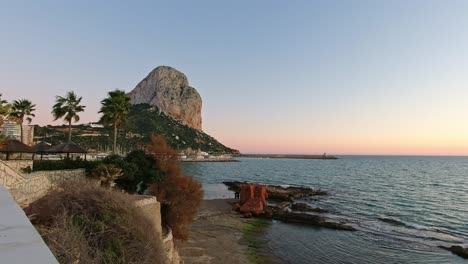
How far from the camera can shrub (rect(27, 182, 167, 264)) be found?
7246 mm

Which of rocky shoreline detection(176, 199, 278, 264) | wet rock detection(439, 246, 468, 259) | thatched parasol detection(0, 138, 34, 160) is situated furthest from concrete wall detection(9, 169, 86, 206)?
wet rock detection(439, 246, 468, 259)

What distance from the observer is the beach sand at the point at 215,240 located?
21.3 meters

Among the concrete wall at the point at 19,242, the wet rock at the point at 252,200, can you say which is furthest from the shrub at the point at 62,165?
the wet rock at the point at 252,200

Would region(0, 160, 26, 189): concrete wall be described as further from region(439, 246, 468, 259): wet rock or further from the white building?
region(439, 246, 468, 259): wet rock

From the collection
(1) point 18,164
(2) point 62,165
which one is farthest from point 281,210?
(1) point 18,164

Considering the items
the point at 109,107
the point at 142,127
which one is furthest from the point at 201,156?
the point at 109,107

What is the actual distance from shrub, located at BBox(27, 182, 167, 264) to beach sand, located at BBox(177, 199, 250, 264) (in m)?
11.3

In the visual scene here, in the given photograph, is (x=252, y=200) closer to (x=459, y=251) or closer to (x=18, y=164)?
(x=459, y=251)

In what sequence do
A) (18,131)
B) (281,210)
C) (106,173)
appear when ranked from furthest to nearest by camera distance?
(18,131) < (281,210) < (106,173)

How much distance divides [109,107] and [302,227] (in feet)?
73.8

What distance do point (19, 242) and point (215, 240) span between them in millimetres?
23897

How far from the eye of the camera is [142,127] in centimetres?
15300

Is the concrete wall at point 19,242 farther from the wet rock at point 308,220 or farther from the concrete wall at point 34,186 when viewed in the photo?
the wet rock at point 308,220

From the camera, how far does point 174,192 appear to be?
24.7 m
